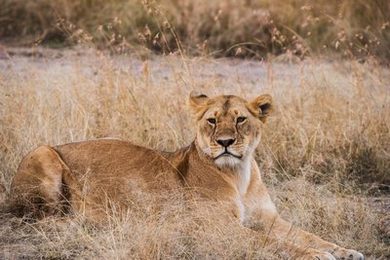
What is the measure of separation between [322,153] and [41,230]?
2.48 m

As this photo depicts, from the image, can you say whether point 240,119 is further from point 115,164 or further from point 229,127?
point 115,164

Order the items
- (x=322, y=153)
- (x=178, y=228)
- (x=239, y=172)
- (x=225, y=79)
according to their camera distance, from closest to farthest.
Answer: (x=178, y=228) → (x=239, y=172) → (x=322, y=153) → (x=225, y=79)

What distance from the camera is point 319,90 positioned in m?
8.47

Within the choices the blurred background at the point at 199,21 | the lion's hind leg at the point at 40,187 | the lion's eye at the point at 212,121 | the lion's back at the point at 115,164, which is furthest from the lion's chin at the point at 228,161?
the blurred background at the point at 199,21

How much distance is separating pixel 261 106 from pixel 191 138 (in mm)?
1641

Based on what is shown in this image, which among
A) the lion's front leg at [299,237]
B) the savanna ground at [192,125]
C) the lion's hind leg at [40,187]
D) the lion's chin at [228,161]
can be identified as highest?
the lion's chin at [228,161]

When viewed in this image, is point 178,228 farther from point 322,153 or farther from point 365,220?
point 322,153

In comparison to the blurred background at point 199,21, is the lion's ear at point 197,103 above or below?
above

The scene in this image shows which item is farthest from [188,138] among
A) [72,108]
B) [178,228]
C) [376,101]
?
[178,228]

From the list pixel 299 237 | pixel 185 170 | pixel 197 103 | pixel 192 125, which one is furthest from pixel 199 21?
pixel 299 237

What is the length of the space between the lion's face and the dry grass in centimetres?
32

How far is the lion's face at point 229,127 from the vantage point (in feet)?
19.2

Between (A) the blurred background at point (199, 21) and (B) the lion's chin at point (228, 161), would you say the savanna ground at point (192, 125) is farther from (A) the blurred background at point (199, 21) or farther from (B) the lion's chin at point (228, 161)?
(B) the lion's chin at point (228, 161)

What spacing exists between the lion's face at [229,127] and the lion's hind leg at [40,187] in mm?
845
